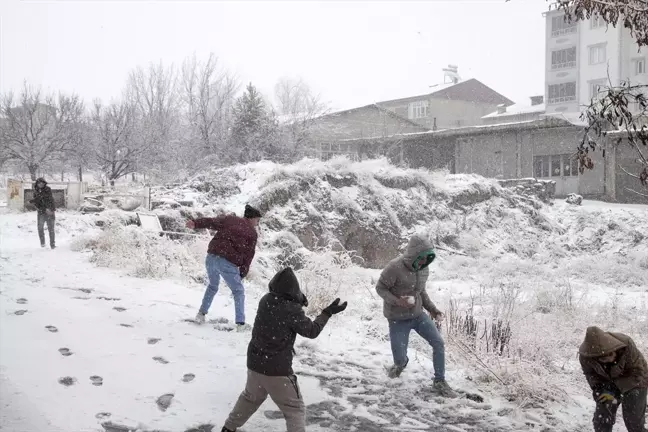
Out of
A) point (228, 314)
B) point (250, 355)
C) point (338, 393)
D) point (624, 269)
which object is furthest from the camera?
point (624, 269)

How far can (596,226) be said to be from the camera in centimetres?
2320

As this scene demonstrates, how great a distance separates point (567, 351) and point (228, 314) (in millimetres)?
4905

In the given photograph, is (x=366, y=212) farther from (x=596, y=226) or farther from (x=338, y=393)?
(x=338, y=393)

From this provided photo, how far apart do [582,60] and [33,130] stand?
3678cm

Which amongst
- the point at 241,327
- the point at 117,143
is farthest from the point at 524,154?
the point at 241,327

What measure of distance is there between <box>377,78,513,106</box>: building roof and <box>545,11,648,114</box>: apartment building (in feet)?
23.4

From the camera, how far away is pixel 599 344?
391 cm

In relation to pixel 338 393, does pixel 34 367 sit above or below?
above

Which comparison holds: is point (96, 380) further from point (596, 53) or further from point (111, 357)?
point (596, 53)

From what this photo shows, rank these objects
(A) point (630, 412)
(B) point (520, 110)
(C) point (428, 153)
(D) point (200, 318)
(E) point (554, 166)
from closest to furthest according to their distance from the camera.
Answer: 1. (A) point (630, 412)
2. (D) point (200, 318)
3. (E) point (554, 166)
4. (C) point (428, 153)
5. (B) point (520, 110)

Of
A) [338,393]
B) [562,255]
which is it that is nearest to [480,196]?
[562,255]

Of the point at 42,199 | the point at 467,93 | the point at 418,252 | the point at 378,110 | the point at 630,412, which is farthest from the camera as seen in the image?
the point at 467,93

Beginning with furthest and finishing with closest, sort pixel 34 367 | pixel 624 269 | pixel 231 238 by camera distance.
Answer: pixel 624 269 < pixel 231 238 < pixel 34 367

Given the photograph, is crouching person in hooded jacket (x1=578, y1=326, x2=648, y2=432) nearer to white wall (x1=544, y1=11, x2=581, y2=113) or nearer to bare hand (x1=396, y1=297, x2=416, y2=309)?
bare hand (x1=396, y1=297, x2=416, y2=309)
